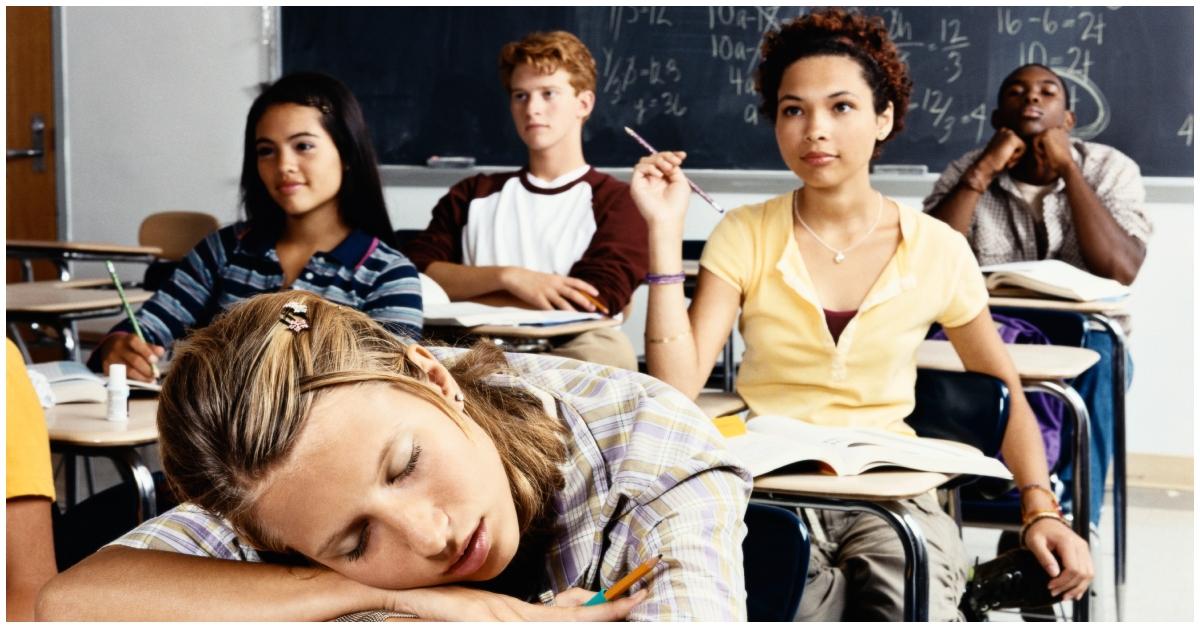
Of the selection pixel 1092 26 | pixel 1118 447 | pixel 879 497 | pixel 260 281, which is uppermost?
pixel 1092 26

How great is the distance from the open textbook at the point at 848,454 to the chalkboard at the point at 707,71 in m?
3.22

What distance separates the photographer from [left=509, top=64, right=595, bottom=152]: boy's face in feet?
10.8

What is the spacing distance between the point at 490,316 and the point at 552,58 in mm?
1040

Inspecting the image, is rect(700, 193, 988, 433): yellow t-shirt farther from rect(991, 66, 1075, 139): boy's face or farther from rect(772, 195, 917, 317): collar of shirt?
rect(991, 66, 1075, 139): boy's face

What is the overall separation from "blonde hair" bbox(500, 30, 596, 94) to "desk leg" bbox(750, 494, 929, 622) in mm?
2100

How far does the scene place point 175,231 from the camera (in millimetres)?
5188

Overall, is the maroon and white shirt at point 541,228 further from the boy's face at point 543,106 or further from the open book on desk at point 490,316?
the open book on desk at point 490,316

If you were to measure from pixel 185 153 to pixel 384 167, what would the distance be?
114 centimetres

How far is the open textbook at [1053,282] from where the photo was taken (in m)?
2.89

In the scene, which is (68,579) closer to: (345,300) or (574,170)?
(345,300)

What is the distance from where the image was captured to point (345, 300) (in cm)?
231

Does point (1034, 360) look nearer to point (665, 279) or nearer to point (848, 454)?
point (665, 279)

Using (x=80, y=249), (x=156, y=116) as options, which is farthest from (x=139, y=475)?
(x=156, y=116)

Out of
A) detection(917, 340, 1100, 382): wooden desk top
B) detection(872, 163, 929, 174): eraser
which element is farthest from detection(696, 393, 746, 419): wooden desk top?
detection(872, 163, 929, 174): eraser
